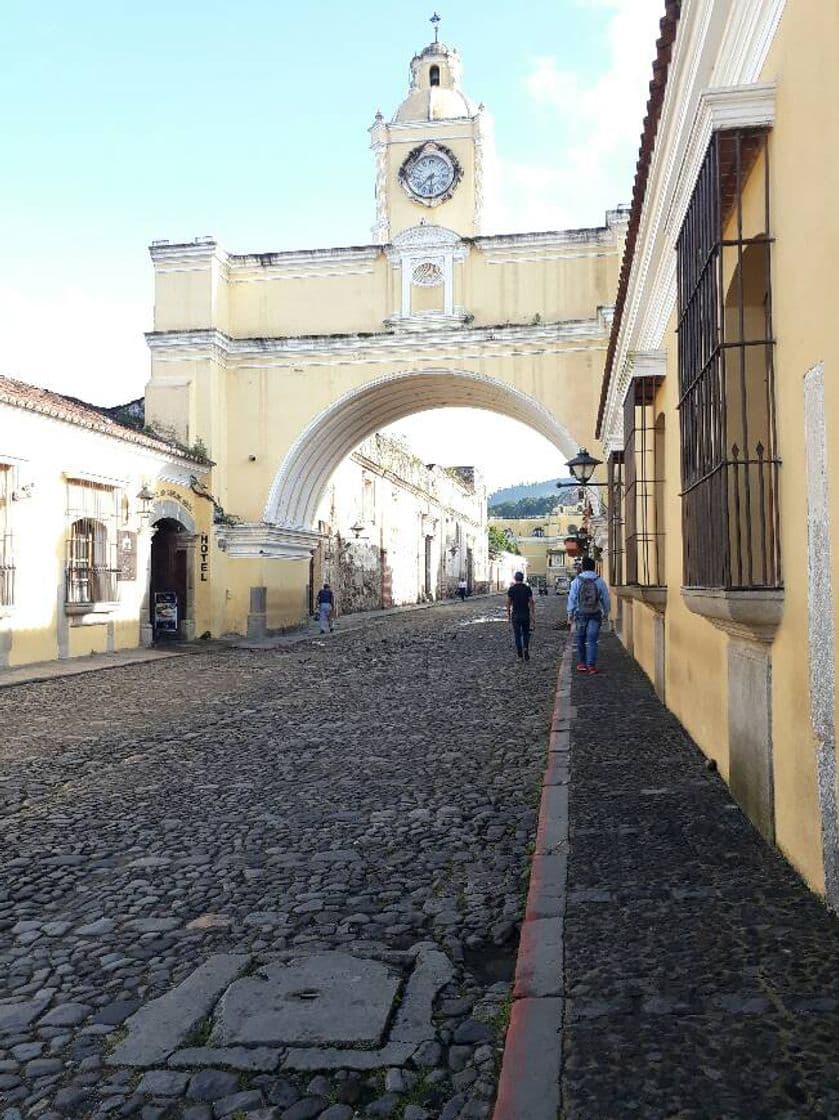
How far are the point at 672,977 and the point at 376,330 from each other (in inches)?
703

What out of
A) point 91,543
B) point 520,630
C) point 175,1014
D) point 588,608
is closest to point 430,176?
point 91,543

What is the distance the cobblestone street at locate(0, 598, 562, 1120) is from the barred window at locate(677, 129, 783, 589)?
5.38 feet

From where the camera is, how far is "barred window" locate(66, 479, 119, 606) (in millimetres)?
14664

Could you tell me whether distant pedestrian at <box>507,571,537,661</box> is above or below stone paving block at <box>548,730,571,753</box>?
above

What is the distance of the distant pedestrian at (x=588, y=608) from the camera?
34.3ft

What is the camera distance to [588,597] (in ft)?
35.4

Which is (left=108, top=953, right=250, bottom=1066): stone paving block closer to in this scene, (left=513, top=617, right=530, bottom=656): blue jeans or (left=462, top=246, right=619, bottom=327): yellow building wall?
(left=513, top=617, right=530, bottom=656): blue jeans

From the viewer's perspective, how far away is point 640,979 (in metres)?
2.59

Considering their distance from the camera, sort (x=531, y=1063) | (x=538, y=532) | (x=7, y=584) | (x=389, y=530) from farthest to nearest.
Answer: (x=538, y=532) < (x=389, y=530) < (x=7, y=584) < (x=531, y=1063)

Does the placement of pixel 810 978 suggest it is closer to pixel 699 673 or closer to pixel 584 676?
pixel 699 673

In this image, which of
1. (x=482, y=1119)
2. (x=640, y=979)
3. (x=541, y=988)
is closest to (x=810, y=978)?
(x=640, y=979)

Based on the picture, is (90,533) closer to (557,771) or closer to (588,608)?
(588,608)

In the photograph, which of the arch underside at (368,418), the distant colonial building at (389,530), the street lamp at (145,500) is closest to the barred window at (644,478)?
the street lamp at (145,500)

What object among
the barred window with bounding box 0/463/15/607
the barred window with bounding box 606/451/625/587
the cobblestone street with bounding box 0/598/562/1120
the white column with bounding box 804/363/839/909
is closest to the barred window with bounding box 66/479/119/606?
the barred window with bounding box 0/463/15/607
